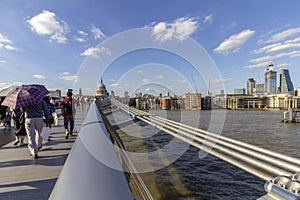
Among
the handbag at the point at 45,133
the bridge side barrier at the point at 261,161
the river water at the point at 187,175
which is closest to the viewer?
the bridge side barrier at the point at 261,161

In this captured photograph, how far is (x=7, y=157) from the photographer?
136 inches

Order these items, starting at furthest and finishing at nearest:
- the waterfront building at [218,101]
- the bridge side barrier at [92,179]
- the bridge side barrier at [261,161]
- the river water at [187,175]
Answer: the waterfront building at [218,101] → the river water at [187,175] → the bridge side barrier at [261,161] → the bridge side barrier at [92,179]

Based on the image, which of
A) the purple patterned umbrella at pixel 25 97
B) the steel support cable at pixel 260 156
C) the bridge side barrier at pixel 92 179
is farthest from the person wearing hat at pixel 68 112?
the bridge side barrier at pixel 92 179

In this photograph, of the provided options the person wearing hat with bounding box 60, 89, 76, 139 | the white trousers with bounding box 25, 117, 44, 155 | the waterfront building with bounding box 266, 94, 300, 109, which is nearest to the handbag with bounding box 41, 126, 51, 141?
the white trousers with bounding box 25, 117, 44, 155

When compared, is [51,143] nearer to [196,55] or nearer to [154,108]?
[196,55]

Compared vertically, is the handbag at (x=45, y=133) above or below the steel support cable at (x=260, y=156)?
below

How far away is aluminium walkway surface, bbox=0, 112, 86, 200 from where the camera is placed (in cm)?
209

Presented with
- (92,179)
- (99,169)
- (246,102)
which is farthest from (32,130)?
(246,102)

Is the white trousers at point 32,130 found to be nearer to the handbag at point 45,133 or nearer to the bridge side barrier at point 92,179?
the handbag at point 45,133

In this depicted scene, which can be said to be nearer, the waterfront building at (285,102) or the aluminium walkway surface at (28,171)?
the aluminium walkway surface at (28,171)

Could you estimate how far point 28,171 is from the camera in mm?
2717

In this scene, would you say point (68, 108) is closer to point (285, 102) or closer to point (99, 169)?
point (99, 169)

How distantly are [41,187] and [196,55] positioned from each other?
3.49 metres

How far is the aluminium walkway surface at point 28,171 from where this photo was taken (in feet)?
6.86
